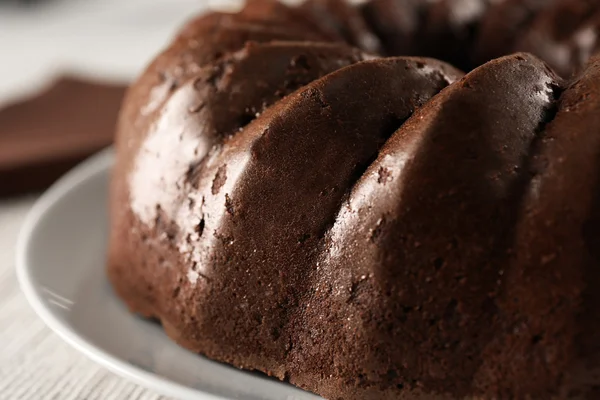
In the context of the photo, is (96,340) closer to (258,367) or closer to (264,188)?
(258,367)

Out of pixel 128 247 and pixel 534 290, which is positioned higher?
pixel 534 290

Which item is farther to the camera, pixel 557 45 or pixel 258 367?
pixel 557 45

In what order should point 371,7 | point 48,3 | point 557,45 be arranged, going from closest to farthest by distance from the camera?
point 557,45 → point 371,7 → point 48,3

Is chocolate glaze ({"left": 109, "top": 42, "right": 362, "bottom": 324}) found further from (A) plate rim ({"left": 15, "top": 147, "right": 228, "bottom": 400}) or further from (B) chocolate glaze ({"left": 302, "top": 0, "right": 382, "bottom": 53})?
(B) chocolate glaze ({"left": 302, "top": 0, "right": 382, "bottom": 53})

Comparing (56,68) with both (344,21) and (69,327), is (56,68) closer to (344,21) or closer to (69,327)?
(344,21)

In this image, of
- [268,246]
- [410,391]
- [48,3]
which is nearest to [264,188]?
[268,246]

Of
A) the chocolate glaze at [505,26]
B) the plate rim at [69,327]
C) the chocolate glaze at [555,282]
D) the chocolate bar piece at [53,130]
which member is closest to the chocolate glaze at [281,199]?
the plate rim at [69,327]

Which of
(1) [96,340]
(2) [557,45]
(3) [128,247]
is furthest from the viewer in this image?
(2) [557,45]
